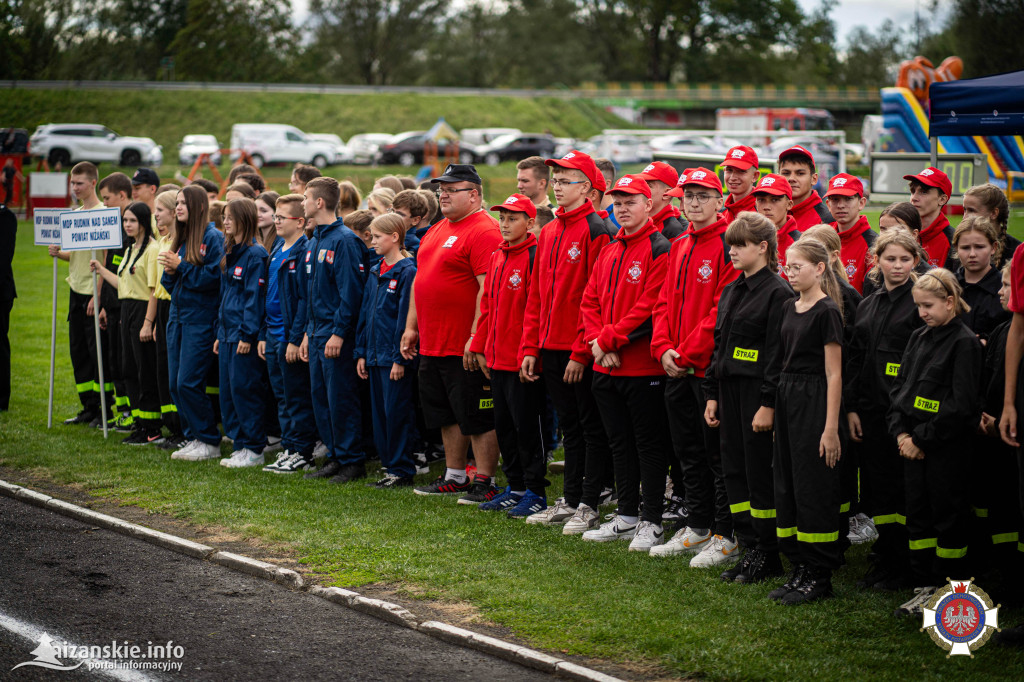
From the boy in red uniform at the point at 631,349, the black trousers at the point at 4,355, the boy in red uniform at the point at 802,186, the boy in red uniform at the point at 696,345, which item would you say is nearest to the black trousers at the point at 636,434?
the boy in red uniform at the point at 631,349

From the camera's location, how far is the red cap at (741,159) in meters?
7.16

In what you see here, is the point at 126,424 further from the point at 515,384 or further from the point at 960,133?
the point at 960,133

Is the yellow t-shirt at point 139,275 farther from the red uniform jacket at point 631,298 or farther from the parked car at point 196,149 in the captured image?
the parked car at point 196,149

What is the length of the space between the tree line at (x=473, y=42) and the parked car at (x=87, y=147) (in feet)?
63.6

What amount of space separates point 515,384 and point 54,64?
2553 inches

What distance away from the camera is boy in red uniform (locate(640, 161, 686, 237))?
740 centimetres

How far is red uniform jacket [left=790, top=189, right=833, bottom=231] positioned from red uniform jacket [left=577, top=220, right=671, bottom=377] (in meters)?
1.20

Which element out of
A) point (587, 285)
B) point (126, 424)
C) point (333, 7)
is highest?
point (333, 7)

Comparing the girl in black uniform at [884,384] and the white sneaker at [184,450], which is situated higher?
the girl in black uniform at [884,384]

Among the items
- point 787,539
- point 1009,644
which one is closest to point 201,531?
point 787,539

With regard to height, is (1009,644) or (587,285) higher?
(587,285)

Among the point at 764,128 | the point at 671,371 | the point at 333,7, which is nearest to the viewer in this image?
the point at 671,371

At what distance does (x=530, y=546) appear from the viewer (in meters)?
6.89

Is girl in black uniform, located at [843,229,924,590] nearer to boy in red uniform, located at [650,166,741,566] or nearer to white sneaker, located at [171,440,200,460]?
boy in red uniform, located at [650,166,741,566]
